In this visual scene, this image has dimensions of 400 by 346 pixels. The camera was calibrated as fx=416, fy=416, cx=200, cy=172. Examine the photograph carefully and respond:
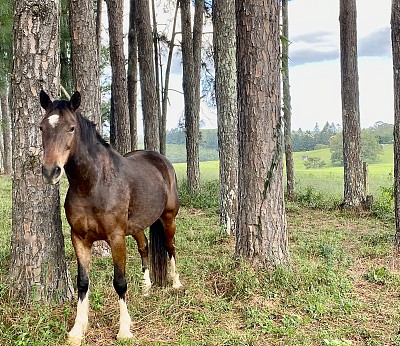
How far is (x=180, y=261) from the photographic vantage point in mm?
5672

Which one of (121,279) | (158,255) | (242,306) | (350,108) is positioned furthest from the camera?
(350,108)

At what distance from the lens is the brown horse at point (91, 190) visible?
3.08 metres

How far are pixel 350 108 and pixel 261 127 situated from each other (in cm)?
680

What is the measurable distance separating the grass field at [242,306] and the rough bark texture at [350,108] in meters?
4.62

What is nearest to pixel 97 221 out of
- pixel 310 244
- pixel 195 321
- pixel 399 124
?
pixel 195 321

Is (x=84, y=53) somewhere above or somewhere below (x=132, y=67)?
below

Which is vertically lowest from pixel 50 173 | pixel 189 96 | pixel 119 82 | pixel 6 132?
pixel 50 173

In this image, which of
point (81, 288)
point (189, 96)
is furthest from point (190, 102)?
point (81, 288)

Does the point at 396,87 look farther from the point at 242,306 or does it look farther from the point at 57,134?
the point at 57,134

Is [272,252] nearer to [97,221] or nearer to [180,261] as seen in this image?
[180,261]

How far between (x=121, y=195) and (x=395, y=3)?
16.7ft

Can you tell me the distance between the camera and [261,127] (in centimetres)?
480

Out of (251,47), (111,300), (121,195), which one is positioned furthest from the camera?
(251,47)

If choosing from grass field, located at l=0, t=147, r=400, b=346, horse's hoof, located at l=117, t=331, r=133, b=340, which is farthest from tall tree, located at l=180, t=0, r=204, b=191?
horse's hoof, located at l=117, t=331, r=133, b=340
